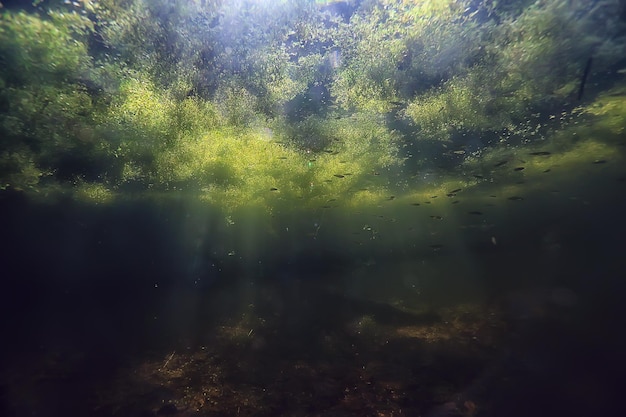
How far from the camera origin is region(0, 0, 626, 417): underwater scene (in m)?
7.82

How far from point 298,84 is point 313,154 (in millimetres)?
5244

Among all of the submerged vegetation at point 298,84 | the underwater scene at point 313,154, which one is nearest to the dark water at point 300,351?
the underwater scene at point 313,154

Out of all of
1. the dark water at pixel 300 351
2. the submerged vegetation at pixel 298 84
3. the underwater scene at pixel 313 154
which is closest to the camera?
the submerged vegetation at pixel 298 84

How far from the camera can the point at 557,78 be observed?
10.1 meters

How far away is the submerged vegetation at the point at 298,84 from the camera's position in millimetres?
7426

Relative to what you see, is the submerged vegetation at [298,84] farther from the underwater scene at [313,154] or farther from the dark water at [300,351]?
the dark water at [300,351]

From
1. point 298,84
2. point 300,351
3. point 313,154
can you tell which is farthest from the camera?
point 313,154

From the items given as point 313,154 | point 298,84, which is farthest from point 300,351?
point 298,84

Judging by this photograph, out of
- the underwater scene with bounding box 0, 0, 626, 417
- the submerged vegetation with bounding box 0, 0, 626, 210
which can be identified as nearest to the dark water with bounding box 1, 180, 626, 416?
the underwater scene with bounding box 0, 0, 626, 417

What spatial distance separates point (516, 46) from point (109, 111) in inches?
479

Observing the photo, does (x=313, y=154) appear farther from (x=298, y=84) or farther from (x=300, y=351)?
(x=300, y=351)

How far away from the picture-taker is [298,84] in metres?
9.90

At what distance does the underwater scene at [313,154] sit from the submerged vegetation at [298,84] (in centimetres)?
6

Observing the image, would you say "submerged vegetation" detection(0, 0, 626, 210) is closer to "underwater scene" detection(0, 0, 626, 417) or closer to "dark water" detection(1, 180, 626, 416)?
"underwater scene" detection(0, 0, 626, 417)
